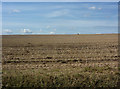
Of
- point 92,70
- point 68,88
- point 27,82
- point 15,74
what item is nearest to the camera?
point 68,88

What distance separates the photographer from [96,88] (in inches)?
332

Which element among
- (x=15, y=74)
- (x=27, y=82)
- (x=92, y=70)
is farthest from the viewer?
(x=92, y=70)

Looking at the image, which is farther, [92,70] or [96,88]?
[92,70]

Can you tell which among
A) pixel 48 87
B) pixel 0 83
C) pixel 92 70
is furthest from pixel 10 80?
pixel 92 70

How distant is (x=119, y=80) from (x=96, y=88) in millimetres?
1710

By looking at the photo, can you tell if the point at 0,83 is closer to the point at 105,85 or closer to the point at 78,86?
the point at 78,86

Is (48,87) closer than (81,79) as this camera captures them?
Yes

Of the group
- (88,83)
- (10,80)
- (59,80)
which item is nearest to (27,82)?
(10,80)

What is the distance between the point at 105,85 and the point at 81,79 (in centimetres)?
128

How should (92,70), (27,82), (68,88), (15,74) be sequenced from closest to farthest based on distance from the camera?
(68,88)
(27,82)
(15,74)
(92,70)

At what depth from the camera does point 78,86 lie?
858cm

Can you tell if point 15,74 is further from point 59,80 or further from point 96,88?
point 96,88

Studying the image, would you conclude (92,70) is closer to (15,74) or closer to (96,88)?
(96,88)

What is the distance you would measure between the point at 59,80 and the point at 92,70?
2931 millimetres
